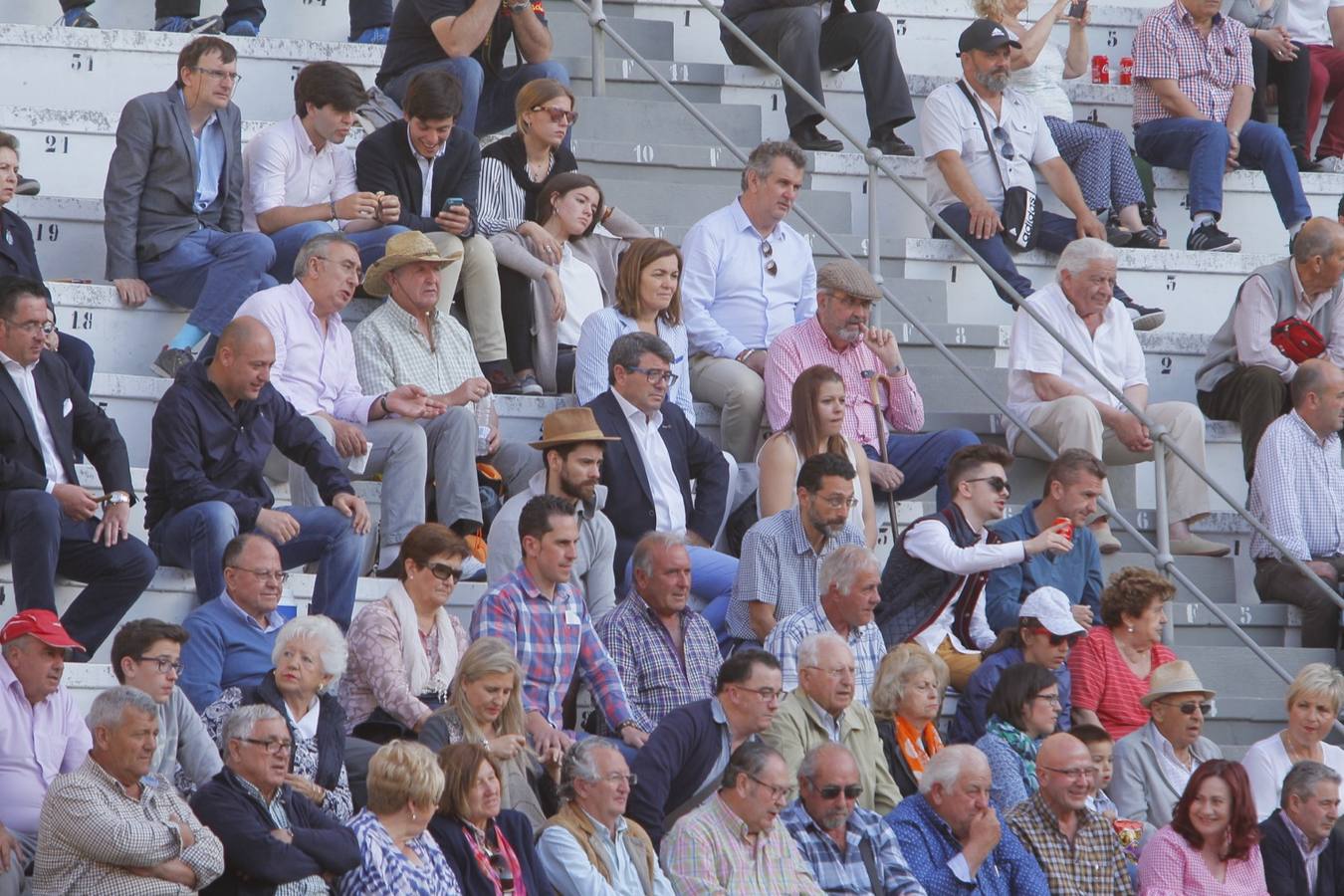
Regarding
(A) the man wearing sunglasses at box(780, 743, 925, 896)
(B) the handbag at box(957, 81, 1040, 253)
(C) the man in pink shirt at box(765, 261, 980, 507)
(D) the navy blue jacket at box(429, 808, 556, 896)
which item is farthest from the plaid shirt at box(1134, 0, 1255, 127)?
(D) the navy blue jacket at box(429, 808, 556, 896)

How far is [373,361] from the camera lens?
30.3ft

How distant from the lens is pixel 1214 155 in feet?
38.7

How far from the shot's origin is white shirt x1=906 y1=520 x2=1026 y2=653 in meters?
8.77

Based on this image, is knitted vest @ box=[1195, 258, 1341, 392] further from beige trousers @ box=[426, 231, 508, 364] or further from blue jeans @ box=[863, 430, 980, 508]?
beige trousers @ box=[426, 231, 508, 364]

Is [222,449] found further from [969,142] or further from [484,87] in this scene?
[969,142]

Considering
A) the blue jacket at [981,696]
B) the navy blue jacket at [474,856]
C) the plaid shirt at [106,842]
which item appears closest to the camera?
the plaid shirt at [106,842]

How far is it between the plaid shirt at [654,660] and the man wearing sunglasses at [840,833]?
69 centimetres

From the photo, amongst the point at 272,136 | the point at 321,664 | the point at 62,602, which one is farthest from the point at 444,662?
the point at 272,136

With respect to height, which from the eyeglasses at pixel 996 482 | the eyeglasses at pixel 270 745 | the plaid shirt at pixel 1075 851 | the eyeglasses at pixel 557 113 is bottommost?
the plaid shirt at pixel 1075 851

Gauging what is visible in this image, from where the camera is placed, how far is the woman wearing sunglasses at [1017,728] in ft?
26.9

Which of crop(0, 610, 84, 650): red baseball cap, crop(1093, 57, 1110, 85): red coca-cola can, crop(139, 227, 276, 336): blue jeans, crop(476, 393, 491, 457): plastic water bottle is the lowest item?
crop(0, 610, 84, 650): red baseball cap

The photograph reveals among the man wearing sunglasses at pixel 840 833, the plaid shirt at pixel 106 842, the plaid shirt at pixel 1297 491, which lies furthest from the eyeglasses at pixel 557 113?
the plaid shirt at pixel 106 842

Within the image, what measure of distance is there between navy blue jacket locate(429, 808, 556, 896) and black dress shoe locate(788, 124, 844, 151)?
5.04 meters

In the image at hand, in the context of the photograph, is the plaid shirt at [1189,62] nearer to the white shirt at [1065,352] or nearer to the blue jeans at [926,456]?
the white shirt at [1065,352]
